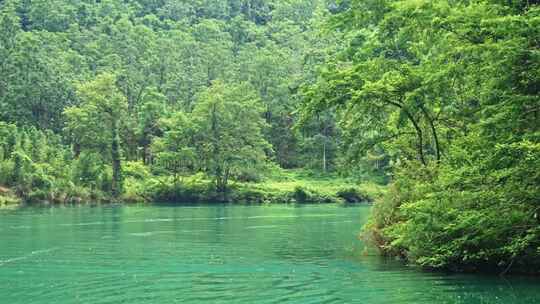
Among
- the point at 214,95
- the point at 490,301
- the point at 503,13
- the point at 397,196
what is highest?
the point at 214,95

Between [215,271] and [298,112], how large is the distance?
9.00 meters

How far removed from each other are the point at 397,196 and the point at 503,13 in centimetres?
795

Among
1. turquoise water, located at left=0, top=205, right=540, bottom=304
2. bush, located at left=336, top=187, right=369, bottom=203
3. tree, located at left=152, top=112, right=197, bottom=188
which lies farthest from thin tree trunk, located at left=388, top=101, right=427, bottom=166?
tree, located at left=152, top=112, right=197, bottom=188

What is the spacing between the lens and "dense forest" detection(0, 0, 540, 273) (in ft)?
65.1

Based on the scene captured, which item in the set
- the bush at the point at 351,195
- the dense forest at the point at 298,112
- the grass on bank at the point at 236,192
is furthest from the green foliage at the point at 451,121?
the bush at the point at 351,195

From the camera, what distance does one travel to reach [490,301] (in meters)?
18.3

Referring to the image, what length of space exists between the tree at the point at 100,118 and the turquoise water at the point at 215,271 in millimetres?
40652

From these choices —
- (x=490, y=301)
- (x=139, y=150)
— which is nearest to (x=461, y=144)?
A: (x=490, y=301)

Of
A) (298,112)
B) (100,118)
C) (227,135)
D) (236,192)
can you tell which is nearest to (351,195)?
(236,192)

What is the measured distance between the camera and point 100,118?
8294 cm

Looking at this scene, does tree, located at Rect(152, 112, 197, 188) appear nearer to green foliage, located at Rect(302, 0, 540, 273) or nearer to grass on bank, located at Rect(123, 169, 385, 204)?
grass on bank, located at Rect(123, 169, 385, 204)

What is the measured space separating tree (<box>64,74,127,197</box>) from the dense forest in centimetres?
22

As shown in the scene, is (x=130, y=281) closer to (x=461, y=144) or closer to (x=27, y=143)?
(x=461, y=144)

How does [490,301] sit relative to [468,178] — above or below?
below
